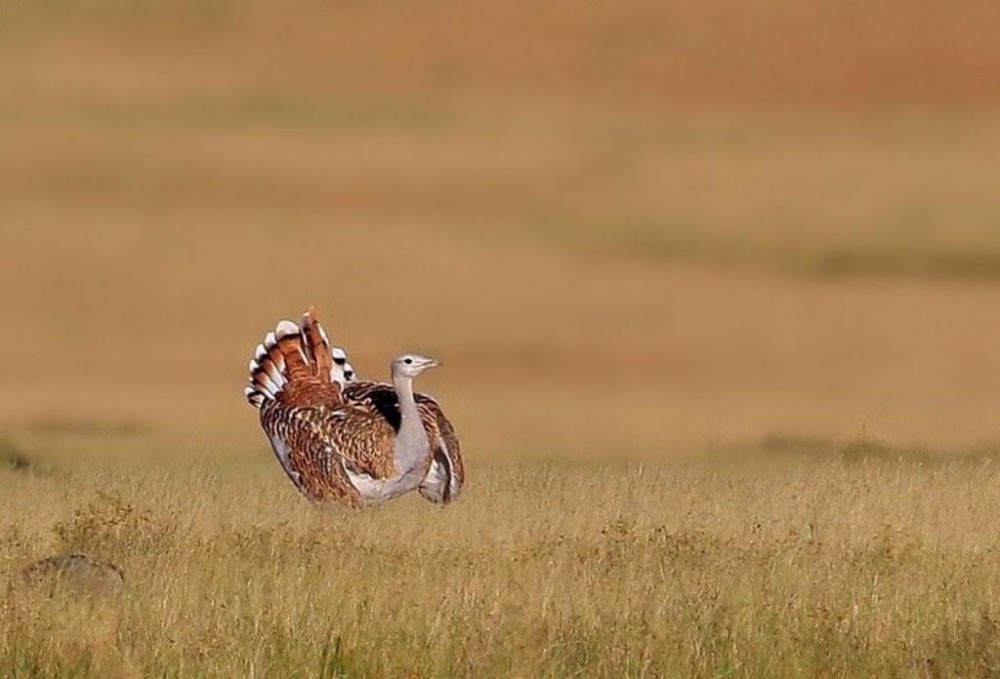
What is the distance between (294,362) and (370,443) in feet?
8.95

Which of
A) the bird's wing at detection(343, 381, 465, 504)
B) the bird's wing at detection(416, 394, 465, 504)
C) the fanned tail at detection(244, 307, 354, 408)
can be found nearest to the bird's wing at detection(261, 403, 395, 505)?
the bird's wing at detection(343, 381, 465, 504)

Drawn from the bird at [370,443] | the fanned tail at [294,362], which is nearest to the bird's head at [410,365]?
the bird at [370,443]

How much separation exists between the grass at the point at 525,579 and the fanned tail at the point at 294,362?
2.77 ft

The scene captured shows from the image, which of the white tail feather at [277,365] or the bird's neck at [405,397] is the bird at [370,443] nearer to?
the bird's neck at [405,397]

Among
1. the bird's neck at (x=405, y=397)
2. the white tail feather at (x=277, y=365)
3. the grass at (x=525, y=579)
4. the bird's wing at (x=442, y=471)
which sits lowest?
the grass at (x=525, y=579)

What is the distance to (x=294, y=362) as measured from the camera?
1645 centimetres

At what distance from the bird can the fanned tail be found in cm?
74

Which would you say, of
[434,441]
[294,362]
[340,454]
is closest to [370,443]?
[340,454]

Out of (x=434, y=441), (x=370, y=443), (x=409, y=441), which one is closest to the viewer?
(x=409, y=441)

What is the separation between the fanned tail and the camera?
16.3 meters

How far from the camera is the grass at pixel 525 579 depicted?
342 inches

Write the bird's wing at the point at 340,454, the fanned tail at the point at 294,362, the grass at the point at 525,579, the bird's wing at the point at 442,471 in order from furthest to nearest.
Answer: the fanned tail at the point at 294,362
the bird's wing at the point at 442,471
the bird's wing at the point at 340,454
the grass at the point at 525,579

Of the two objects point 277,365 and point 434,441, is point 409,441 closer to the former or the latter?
point 434,441

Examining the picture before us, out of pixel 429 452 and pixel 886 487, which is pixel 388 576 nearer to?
pixel 429 452
